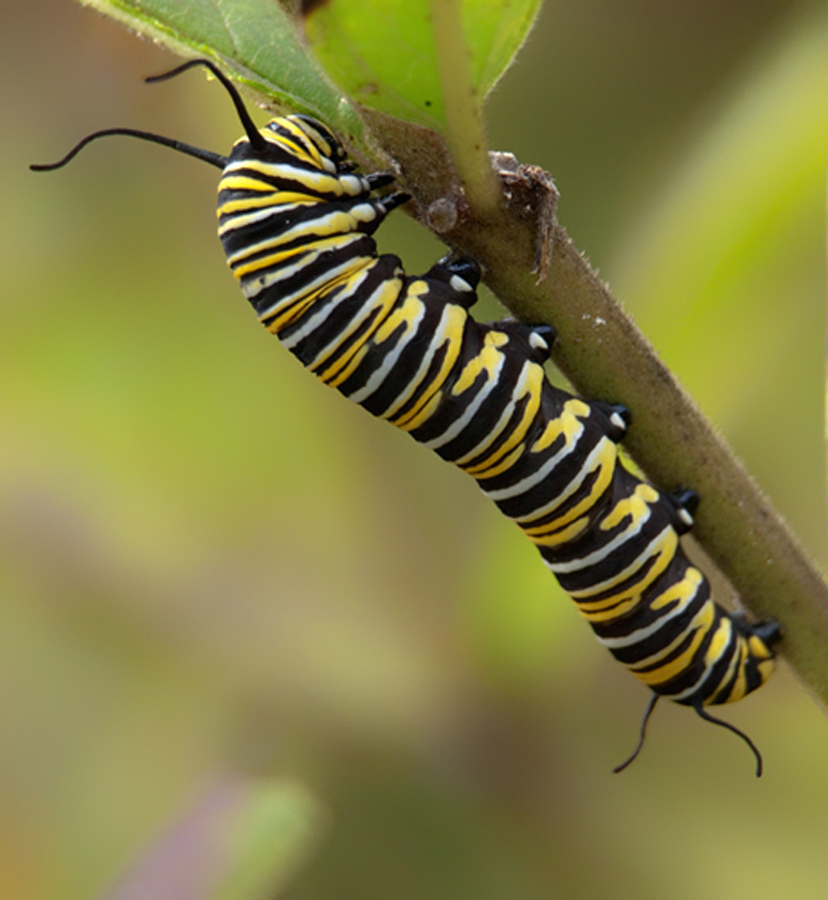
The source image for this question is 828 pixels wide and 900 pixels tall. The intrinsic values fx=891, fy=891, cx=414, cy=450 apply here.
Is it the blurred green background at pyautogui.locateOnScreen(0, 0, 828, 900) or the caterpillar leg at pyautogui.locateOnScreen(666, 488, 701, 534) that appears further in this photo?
the blurred green background at pyautogui.locateOnScreen(0, 0, 828, 900)

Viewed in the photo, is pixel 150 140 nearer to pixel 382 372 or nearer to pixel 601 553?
pixel 382 372

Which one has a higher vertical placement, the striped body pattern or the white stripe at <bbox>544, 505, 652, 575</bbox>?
the striped body pattern

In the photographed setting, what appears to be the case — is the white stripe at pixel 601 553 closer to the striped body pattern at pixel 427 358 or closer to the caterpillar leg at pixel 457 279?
the striped body pattern at pixel 427 358

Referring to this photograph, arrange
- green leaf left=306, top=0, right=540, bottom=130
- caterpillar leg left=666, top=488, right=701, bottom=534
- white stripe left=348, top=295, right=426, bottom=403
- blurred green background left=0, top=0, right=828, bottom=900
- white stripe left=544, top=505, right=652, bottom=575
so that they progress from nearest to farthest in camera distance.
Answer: green leaf left=306, top=0, right=540, bottom=130 → caterpillar leg left=666, top=488, right=701, bottom=534 → white stripe left=348, top=295, right=426, bottom=403 → white stripe left=544, top=505, right=652, bottom=575 → blurred green background left=0, top=0, right=828, bottom=900

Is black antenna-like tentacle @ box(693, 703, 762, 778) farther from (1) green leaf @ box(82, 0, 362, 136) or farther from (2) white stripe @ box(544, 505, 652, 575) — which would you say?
(1) green leaf @ box(82, 0, 362, 136)

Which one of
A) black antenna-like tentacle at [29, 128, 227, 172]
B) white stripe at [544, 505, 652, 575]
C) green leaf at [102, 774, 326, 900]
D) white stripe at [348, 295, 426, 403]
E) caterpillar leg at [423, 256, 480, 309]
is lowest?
green leaf at [102, 774, 326, 900]

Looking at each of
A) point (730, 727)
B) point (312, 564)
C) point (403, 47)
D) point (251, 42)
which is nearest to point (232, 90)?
point (251, 42)

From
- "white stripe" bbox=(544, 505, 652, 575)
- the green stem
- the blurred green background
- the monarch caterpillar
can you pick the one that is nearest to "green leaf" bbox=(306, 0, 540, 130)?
the green stem

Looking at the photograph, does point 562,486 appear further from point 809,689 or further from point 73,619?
point 73,619

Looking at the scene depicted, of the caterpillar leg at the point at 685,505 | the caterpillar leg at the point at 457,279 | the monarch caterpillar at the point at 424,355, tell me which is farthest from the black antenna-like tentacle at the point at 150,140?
the caterpillar leg at the point at 685,505
